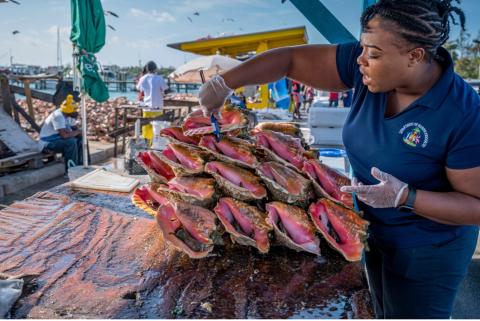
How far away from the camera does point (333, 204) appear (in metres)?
1.72

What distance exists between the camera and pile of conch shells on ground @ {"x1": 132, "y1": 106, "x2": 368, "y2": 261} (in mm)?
1680

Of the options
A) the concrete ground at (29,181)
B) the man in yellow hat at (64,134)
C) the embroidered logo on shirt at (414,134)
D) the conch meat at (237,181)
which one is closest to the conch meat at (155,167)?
the conch meat at (237,181)

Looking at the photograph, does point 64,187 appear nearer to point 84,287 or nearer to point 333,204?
point 84,287

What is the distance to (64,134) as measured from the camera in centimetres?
788

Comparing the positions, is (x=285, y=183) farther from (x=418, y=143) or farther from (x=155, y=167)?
(x=155, y=167)

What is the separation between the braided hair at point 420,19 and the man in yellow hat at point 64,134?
24.2 feet

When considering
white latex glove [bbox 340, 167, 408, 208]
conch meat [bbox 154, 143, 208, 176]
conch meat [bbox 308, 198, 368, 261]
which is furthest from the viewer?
conch meat [bbox 154, 143, 208, 176]

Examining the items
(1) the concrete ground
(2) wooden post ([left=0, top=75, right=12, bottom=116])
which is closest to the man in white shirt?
(1) the concrete ground

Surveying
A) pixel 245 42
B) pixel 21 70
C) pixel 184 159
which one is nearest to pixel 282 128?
pixel 184 159

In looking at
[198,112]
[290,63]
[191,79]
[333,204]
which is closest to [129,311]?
[333,204]

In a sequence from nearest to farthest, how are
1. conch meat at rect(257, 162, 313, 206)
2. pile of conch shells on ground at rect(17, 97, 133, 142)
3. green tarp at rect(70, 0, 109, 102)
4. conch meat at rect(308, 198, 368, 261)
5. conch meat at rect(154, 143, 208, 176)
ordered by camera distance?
conch meat at rect(308, 198, 368, 261), conch meat at rect(257, 162, 313, 206), conch meat at rect(154, 143, 208, 176), green tarp at rect(70, 0, 109, 102), pile of conch shells on ground at rect(17, 97, 133, 142)

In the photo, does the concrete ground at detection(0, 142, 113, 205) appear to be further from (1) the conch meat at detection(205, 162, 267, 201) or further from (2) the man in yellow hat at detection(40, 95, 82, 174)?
(1) the conch meat at detection(205, 162, 267, 201)

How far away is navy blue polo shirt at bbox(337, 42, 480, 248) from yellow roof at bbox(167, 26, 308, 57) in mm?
8744

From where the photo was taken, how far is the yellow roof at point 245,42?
1030 cm
